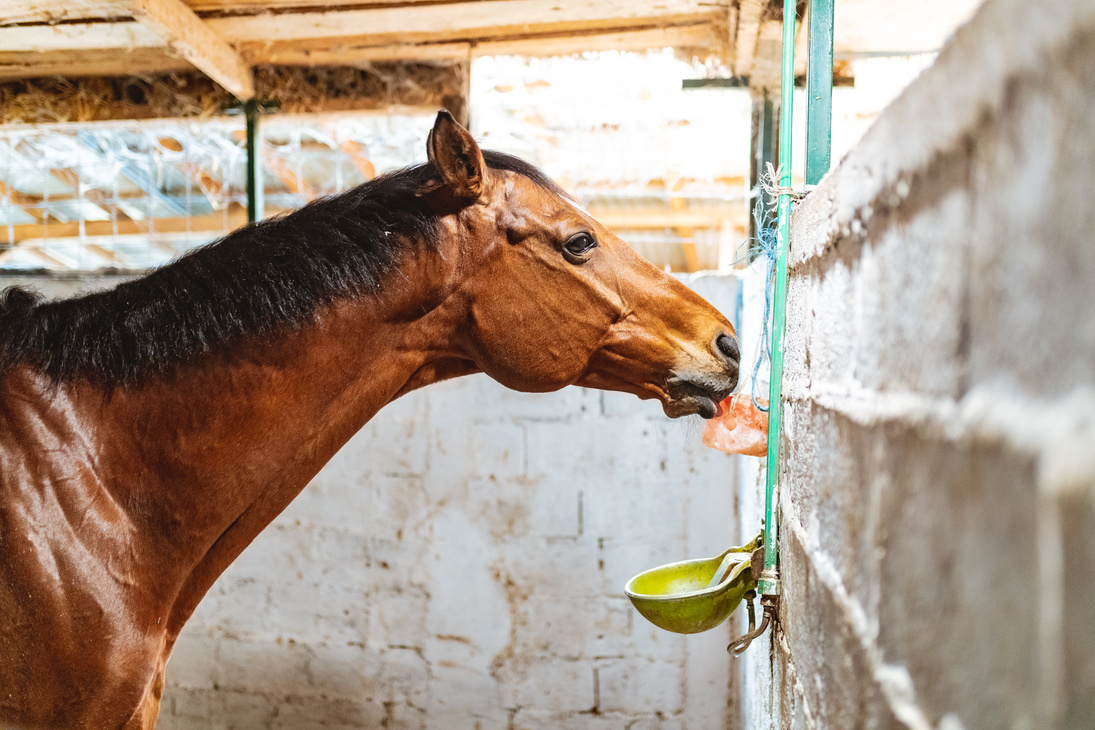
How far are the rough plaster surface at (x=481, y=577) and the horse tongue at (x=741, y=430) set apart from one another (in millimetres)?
1177

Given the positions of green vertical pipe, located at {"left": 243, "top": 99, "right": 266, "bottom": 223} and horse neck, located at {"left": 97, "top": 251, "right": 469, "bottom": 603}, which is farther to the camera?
green vertical pipe, located at {"left": 243, "top": 99, "right": 266, "bottom": 223}

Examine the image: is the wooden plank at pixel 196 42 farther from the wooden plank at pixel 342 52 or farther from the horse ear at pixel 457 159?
the horse ear at pixel 457 159

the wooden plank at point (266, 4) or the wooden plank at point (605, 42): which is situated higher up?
the wooden plank at point (605, 42)

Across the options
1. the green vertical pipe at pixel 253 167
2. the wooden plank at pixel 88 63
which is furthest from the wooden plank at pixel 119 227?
the wooden plank at pixel 88 63

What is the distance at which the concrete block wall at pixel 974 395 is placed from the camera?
337 millimetres

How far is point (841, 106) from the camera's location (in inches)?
111

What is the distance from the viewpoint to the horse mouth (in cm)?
148

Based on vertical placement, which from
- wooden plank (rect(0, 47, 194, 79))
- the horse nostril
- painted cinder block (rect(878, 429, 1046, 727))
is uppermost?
wooden plank (rect(0, 47, 194, 79))

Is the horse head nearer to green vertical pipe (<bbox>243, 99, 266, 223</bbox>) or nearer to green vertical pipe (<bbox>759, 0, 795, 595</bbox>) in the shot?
green vertical pipe (<bbox>759, 0, 795, 595</bbox>)

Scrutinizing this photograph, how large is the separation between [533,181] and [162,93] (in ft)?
8.06

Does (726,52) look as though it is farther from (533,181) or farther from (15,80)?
(15,80)

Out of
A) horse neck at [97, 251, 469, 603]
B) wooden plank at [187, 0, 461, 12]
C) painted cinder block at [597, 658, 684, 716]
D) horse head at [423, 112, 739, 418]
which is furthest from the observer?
painted cinder block at [597, 658, 684, 716]

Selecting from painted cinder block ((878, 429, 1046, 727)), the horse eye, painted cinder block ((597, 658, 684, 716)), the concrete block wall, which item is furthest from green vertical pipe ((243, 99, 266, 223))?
painted cinder block ((878, 429, 1046, 727))

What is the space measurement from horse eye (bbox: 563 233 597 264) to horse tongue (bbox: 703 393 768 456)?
457mm
